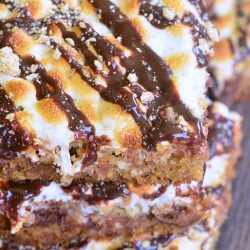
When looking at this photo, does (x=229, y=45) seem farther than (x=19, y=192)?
Yes

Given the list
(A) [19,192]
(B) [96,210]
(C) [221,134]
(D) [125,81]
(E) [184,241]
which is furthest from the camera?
(C) [221,134]

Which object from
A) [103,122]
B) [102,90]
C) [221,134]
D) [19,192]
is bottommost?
[19,192]

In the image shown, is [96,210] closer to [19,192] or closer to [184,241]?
[19,192]

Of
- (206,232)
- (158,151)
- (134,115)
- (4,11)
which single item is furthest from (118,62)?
(206,232)

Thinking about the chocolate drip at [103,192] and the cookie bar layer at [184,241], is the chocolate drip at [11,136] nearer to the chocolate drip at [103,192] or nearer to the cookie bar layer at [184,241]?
the chocolate drip at [103,192]

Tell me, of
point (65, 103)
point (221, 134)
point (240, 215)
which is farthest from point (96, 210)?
point (240, 215)

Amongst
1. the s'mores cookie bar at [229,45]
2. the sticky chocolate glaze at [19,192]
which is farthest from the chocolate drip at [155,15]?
the s'mores cookie bar at [229,45]

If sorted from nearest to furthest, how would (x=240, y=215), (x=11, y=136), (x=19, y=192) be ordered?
(x=11, y=136) < (x=19, y=192) < (x=240, y=215)
